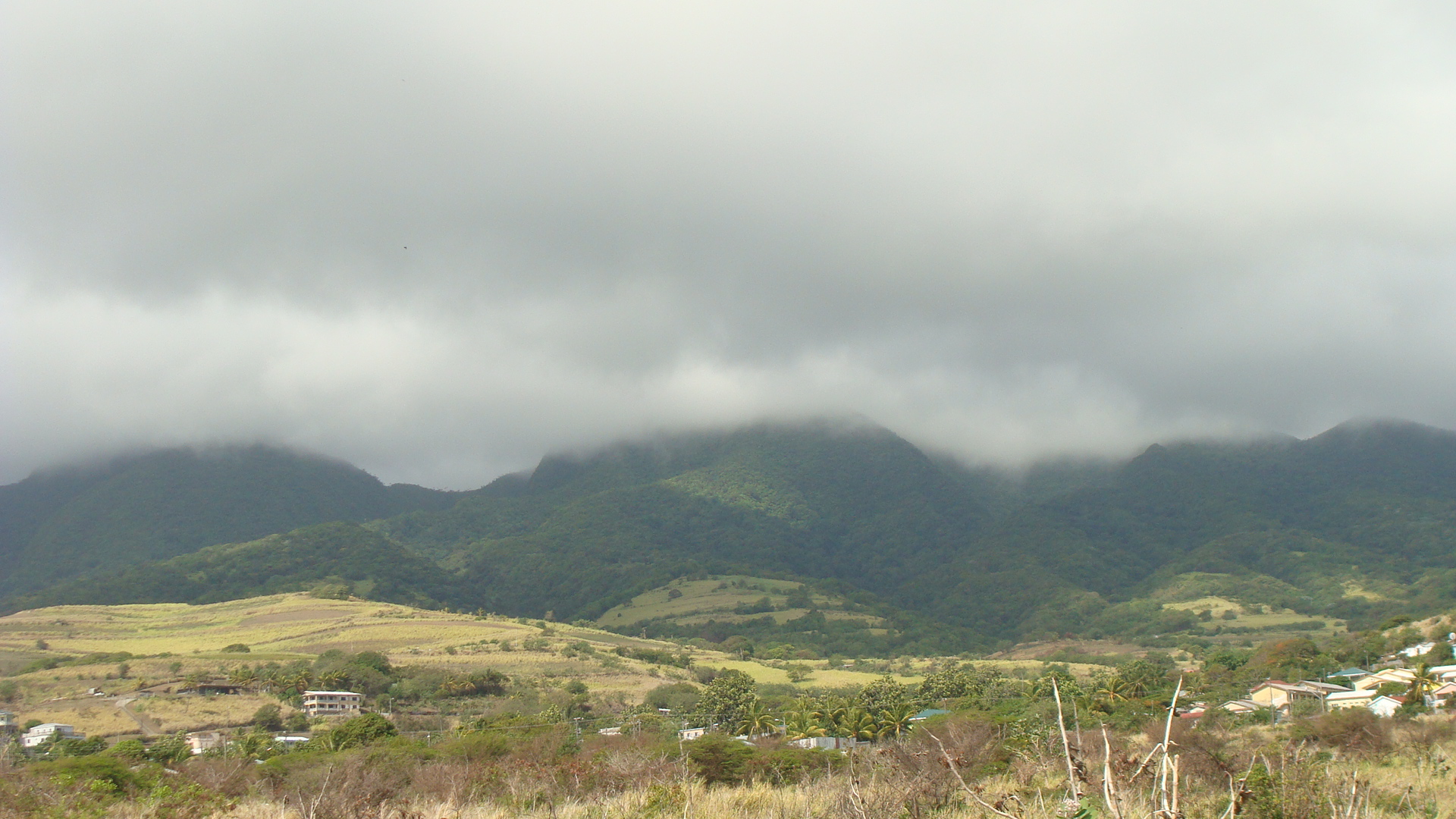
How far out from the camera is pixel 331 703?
7594 cm

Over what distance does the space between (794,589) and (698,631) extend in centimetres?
3608

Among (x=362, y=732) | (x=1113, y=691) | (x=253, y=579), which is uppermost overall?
(x=253, y=579)

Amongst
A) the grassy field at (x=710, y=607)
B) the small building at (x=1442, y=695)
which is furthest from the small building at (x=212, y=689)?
the grassy field at (x=710, y=607)

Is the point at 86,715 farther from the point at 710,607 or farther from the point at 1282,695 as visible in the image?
the point at 710,607

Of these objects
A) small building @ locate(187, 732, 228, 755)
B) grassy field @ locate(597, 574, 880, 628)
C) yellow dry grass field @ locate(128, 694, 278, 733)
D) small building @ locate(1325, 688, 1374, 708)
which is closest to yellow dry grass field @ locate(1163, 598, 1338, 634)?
grassy field @ locate(597, 574, 880, 628)

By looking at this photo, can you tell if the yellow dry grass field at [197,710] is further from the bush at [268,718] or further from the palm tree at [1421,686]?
the palm tree at [1421,686]

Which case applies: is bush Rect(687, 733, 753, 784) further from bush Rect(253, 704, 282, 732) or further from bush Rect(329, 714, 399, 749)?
bush Rect(253, 704, 282, 732)

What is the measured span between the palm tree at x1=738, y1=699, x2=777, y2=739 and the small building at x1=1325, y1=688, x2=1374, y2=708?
39.8m

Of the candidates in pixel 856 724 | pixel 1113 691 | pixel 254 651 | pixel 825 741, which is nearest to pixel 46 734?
pixel 254 651

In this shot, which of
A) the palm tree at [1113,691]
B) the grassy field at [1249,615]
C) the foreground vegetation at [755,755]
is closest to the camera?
the foreground vegetation at [755,755]

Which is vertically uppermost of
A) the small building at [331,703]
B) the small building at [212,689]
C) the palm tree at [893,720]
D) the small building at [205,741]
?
the small building at [212,689]

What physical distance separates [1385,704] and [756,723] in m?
43.3

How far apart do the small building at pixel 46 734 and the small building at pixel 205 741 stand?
24.3 feet

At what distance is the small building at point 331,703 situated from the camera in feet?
242
